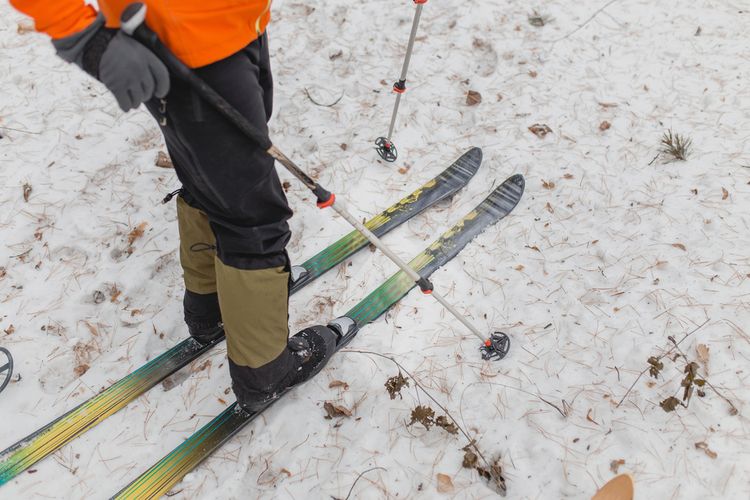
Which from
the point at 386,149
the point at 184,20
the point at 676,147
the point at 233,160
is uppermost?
the point at 184,20

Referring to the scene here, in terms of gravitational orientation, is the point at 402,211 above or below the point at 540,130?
below

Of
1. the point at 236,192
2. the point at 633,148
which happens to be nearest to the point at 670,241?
the point at 633,148

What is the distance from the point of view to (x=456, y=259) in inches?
135

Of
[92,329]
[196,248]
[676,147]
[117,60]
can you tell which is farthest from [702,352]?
[92,329]

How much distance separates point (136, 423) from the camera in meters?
2.83

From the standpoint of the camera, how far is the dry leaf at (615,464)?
96.3 inches

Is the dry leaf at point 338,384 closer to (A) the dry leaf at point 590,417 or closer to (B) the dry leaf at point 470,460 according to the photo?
(B) the dry leaf at point 470,460

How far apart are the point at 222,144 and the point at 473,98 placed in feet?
9.83

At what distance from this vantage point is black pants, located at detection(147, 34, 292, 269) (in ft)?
5.82

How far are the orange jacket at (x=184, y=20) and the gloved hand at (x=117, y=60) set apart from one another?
35 mm

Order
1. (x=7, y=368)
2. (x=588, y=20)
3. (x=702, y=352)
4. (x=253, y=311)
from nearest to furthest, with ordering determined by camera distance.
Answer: (x=253, y=311), (x=702, y=352), (x=7, y=368), (x=588, y=20)

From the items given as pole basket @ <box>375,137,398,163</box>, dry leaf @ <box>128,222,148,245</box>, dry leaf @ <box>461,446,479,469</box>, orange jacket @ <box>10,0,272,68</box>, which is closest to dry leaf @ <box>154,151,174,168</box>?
dry leaf @ <box>128,222,148,245</box>

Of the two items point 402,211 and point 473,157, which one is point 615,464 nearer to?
point 402,211

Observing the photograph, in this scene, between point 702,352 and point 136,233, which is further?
point 136,233
